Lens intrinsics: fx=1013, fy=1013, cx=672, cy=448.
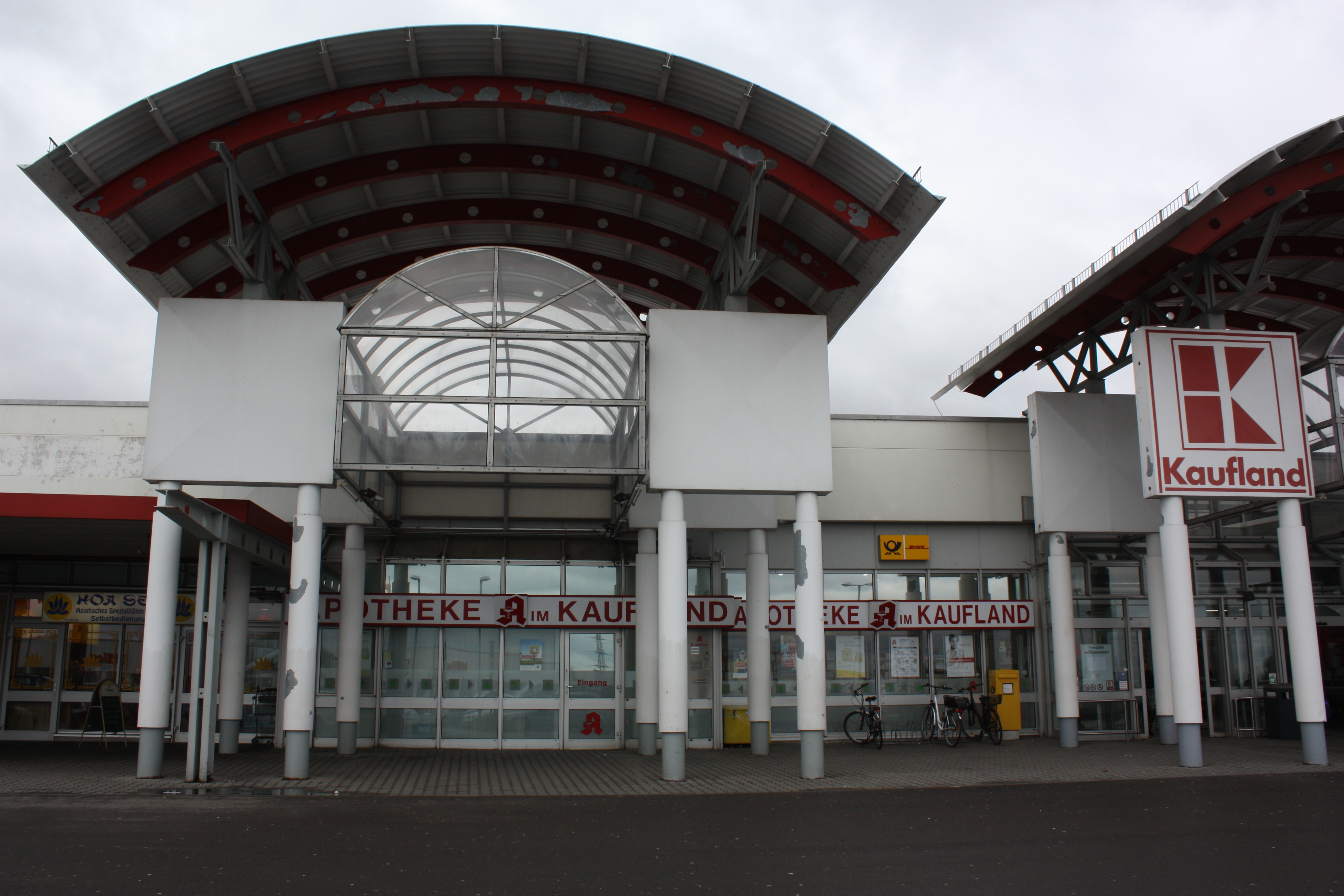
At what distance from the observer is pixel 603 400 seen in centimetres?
1212

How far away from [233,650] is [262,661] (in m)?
2.79

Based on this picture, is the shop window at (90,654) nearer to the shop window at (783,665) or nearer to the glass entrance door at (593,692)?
the glass entrance door at (593,692)

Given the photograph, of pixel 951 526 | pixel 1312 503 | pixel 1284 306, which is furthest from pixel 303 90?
pixel 1312 503

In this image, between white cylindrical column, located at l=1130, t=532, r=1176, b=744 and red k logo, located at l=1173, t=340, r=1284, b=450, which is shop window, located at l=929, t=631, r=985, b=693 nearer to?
white cylindrical column, located at l=1130, t=532, r=1176, b=744

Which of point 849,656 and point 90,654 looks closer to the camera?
point 90,654

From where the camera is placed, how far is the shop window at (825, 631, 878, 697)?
58.1 ft

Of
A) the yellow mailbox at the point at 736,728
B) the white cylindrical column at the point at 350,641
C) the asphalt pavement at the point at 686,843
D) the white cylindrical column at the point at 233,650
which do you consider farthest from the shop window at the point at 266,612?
the yellow mailbox at the point at 736,728

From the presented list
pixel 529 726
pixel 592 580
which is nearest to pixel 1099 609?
pixel 592 580

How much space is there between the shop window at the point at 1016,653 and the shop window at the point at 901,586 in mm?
1469

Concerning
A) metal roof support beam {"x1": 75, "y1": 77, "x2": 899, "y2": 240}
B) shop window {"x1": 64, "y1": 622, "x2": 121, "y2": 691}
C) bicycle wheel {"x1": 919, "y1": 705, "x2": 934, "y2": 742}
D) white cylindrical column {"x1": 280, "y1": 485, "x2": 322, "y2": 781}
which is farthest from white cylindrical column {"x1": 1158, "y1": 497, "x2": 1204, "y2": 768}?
shop window {"x1": 64, "y1": 622, "x2": 121, "y2": 691}

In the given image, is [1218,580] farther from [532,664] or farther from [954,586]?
[532,664]

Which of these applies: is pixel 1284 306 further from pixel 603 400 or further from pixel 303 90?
pixel 303 90

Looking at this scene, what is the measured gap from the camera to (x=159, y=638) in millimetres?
11891

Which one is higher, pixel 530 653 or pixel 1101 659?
pixel 530 653
